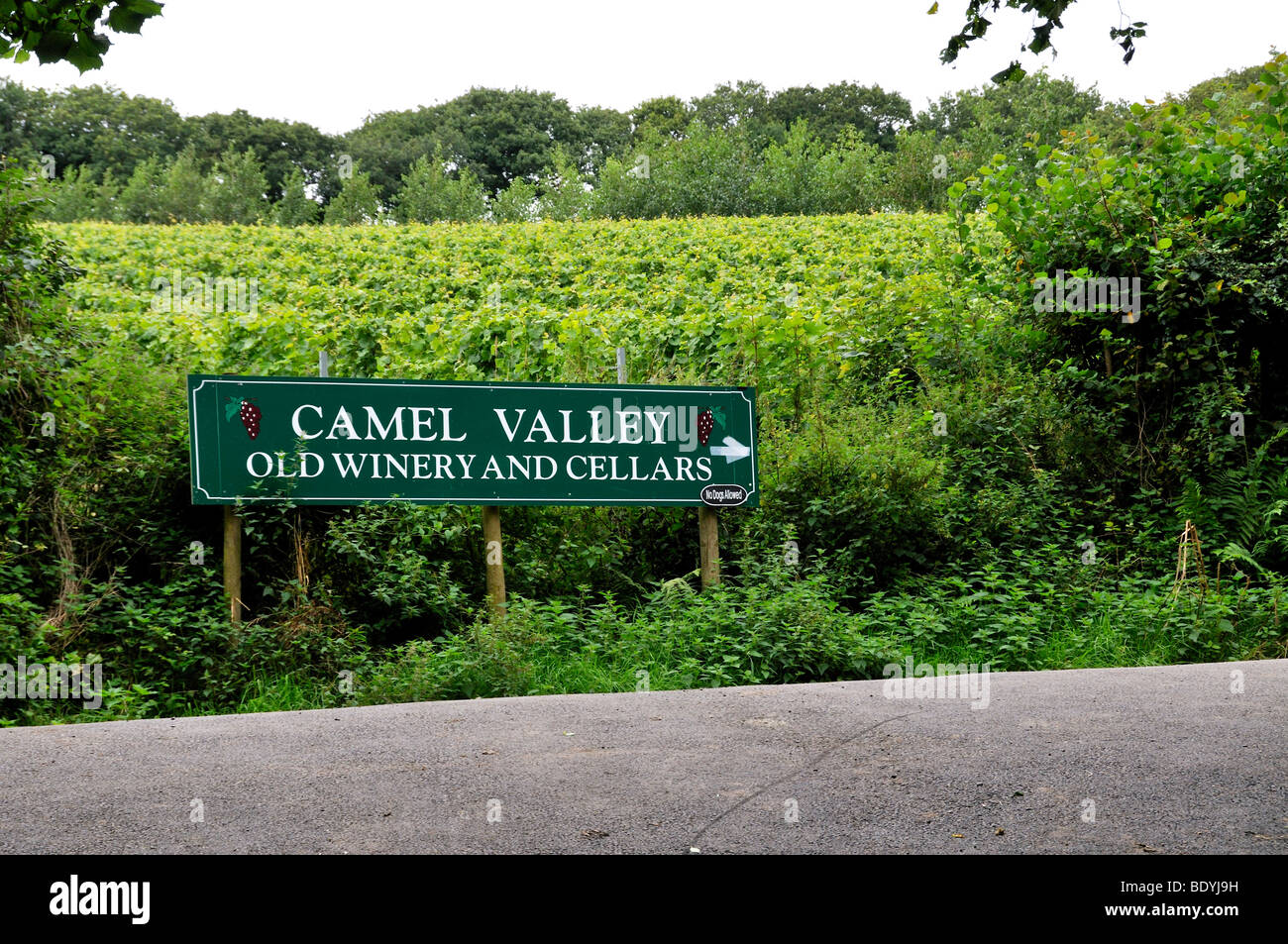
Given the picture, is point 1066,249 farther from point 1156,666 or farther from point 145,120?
point 145,120

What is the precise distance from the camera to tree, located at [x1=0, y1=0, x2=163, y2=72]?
438 centimetres

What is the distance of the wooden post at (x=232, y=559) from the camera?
771cm

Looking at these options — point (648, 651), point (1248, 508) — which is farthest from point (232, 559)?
point (1248, 508)

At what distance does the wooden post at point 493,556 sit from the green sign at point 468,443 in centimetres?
13

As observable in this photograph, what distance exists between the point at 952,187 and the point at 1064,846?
373 inches

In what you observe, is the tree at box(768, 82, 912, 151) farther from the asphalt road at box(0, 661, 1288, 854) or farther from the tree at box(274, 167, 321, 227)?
the asphalt road at box(0, 661, 1288, 854)

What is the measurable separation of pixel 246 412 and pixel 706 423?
11.2 ft

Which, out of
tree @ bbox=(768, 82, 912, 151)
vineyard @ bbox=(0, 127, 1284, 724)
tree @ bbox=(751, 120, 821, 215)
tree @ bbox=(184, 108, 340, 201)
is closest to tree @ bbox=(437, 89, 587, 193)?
tree @ bbox=(184, 108, 340, 201)

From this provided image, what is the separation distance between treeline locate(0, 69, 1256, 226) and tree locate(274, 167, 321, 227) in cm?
12

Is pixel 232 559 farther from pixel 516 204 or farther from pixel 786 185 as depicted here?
pixel 786 185

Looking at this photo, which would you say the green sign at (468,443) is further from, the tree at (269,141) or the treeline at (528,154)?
the tree at (269,141)


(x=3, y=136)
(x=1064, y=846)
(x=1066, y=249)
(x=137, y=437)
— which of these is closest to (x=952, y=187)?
(x=1066, y=249)

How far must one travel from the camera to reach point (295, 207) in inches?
1889

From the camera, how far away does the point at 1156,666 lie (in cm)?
741
